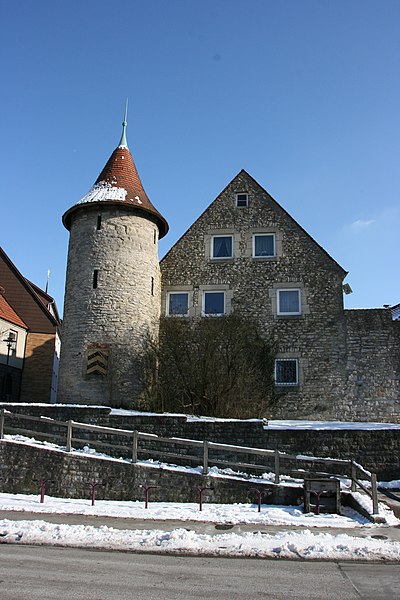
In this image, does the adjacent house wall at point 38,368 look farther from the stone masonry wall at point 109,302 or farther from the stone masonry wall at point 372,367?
the stone masonry wall at point 372,367

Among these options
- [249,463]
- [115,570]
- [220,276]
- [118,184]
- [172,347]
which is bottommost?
[115,570]

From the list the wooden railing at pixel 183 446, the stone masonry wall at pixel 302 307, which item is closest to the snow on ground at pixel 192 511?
the wooden railing at pixel 183 446

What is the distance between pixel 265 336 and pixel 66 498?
12.6m

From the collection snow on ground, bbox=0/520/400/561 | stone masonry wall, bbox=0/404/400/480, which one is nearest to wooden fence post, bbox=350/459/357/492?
stone masonry wall, bbox=0/404/400/480

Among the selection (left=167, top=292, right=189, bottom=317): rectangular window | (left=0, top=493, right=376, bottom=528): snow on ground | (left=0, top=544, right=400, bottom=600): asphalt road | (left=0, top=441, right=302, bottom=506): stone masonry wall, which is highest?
(left=167, top=292, right=189, bottom=317): rectangular window

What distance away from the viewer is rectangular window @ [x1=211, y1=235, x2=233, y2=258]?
2659 cm

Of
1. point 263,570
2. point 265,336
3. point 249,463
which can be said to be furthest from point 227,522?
point 265,336

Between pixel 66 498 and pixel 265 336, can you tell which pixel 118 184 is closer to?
pixel 265 336

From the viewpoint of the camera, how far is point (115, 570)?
24.6 ft

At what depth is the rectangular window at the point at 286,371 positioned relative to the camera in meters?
24.3

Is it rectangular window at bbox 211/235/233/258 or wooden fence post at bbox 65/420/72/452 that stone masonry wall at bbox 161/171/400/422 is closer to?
rectangular window at bbox 211/235/233/258

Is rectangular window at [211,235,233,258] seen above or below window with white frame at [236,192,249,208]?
below

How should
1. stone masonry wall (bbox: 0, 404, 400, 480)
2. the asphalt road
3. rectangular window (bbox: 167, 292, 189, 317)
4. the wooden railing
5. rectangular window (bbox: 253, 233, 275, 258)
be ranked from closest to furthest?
the asphalt road, the wooden railing, stone masonry wall (bbox: 0, 404, 400, 480), rectangular window (bbox: 167, 292, 189, 317), rectangular window (bbox: 253, 233, 275, 258)

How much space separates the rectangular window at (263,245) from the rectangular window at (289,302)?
2.03 m
